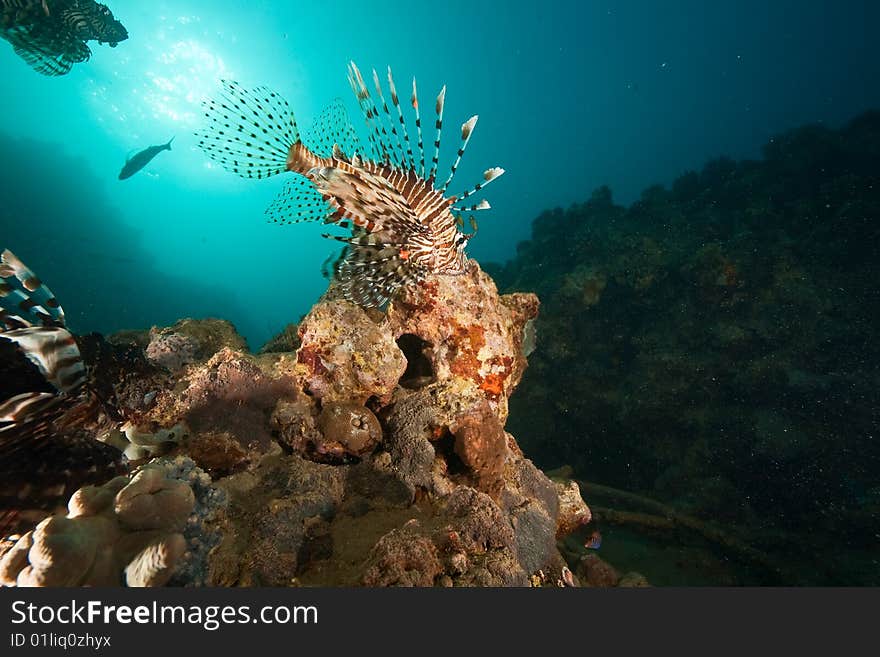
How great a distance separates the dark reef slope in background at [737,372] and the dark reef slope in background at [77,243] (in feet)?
105

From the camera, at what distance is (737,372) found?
8.50m

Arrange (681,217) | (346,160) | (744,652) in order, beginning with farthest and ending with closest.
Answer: (681,217) → (346,160) → (744,652)

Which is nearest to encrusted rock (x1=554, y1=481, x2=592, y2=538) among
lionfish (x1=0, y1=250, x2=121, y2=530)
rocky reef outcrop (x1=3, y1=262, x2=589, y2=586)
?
rocky reef outcrop (x1=3, y1=262, x2=589, y2=586)

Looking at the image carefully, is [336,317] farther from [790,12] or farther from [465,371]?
[790,12]

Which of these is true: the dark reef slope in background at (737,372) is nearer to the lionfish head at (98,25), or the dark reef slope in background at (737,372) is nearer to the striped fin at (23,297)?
the striped fin at (23,297)

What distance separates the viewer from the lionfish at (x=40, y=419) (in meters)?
1.63

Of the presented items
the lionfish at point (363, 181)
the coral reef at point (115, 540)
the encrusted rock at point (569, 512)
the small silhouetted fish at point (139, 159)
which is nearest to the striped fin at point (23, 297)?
the coral reef at point (115, 540)

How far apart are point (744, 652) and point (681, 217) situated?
14.1 metres

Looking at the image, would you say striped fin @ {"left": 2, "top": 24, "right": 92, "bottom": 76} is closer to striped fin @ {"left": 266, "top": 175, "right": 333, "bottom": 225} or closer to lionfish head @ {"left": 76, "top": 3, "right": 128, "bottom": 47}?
lionfish head @ {"left": 76, "top": 3, "right": 128, "bottom": 47}

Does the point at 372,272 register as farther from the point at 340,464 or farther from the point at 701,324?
the point at 701,324

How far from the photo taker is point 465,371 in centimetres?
340

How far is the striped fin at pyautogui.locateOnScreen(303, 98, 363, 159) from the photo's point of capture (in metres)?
4.52

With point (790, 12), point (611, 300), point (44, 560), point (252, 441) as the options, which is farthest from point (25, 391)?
point (790, 12)

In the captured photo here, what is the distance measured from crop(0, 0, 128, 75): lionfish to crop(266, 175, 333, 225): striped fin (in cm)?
443
